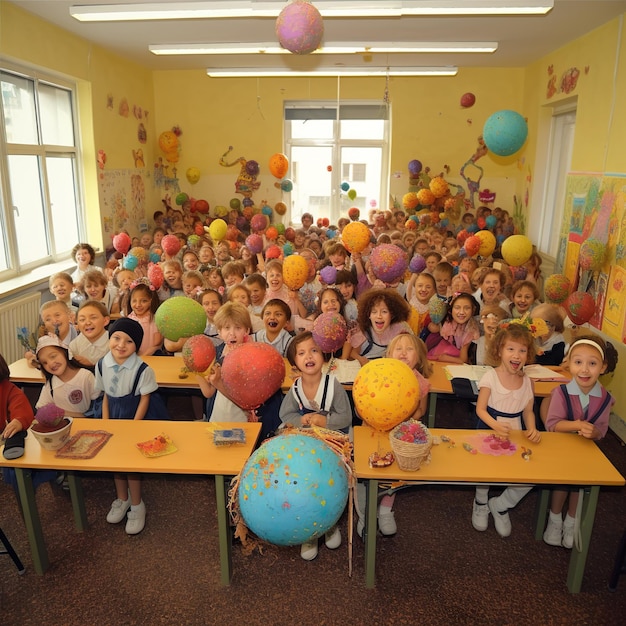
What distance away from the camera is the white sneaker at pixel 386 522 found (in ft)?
9.86

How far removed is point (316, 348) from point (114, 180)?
559cm

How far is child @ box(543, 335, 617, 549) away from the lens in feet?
8.85

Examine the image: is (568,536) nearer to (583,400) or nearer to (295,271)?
(583,400)

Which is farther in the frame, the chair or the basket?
the chair

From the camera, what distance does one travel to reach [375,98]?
8523 millimetres

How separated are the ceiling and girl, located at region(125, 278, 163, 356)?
271cm

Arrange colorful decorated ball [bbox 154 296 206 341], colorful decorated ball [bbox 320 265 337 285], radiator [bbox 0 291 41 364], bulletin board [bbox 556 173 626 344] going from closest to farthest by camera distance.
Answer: colorful decorated ball [bbox 154 296 206 341], colorful decorated ball [bbox 320 265 337 285], bulletin board [bbox 556 173 626 344], radiator [bbox 0 291 41 364]

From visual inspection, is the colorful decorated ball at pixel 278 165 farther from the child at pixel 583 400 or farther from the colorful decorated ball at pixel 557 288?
the child at pixel 583 400

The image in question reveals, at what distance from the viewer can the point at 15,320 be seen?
5062 millimetres

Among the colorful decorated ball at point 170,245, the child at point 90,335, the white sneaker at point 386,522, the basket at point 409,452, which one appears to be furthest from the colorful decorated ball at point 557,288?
the colorful decorated ball at point 170,245

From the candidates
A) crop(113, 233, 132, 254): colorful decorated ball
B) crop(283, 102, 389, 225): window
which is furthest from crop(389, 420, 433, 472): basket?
crop(283, 102, 389, 225): window

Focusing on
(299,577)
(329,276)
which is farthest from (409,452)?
(329,276)

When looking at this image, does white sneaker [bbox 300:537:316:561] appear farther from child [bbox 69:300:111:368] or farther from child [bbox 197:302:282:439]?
child [bbox 69:300:111:368]

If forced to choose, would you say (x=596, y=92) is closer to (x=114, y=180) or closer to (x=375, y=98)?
Result: (x=375, y=98)
